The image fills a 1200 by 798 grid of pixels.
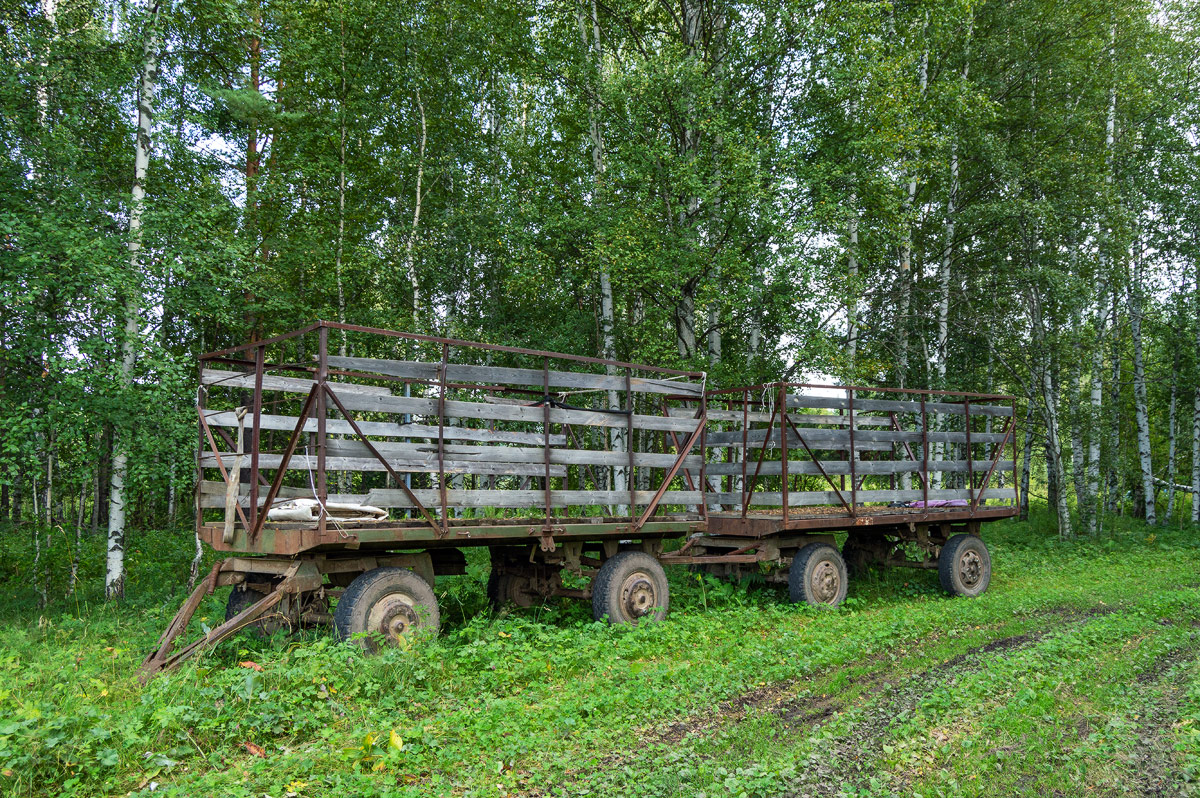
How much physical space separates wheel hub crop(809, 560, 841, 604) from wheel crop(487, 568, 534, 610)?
370cm

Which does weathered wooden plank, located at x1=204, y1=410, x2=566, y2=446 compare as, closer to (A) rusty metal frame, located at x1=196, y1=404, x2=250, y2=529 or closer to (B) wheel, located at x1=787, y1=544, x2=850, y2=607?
(A) rusty metal frame, located at x1=196, y1=404, x2=250, y2=529

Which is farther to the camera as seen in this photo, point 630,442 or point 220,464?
point 630,442

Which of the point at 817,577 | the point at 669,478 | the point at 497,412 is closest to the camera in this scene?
the point at 497,412

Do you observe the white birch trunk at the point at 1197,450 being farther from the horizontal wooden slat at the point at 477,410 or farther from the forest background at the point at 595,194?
the horizontal wooden slat at the point at 477,410

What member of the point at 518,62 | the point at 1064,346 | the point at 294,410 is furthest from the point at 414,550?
the point at 1064,346

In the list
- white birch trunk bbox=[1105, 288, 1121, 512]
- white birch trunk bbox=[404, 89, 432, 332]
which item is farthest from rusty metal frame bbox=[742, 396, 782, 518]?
white birch trunk bbox=[1105, 288, 1121, 512]

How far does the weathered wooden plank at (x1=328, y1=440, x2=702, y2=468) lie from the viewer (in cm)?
659

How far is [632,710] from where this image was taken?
220 inches

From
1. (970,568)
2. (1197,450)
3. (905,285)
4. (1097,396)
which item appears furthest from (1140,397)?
(970,568)

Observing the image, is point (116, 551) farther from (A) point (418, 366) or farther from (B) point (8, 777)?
(B) point (8, 777)

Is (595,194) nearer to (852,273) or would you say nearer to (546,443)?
(852,273)

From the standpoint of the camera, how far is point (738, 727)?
5.34 m

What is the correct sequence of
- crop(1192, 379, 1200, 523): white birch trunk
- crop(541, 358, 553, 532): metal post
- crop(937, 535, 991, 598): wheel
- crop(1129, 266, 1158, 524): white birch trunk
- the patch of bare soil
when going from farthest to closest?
crop(1129, 266, 1158, 524): white birch trunk < crop(1192, 379, 1200, 523): white birch trunk < crop(937, 535, 991, 598): wheel < crop(541, 358, 553, 532): metal post < the patch of bare soil

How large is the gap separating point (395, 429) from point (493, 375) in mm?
1155
